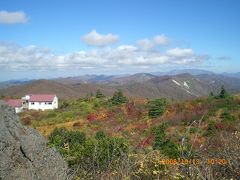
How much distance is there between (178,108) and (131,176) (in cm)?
3216

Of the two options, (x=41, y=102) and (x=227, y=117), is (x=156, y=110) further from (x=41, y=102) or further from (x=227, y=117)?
(x=41, y=102)

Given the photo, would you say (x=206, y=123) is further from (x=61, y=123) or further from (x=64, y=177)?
(x=64, y=177)

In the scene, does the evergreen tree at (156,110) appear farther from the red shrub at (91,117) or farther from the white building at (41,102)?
the white building at (41,102)

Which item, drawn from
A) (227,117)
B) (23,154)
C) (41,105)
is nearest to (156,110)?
(227,117)

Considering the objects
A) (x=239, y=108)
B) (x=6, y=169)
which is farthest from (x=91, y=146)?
(x=239, y=108)

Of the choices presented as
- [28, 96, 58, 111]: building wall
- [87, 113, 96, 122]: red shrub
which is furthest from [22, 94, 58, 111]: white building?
[87, 113, 96, 122]: red shrub

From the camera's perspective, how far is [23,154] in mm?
5691

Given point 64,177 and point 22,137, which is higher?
point 22,137

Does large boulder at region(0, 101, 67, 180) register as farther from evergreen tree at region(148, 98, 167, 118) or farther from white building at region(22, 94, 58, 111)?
white building at region(22, 94, 58, 111)

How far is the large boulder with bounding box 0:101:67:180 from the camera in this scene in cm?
530

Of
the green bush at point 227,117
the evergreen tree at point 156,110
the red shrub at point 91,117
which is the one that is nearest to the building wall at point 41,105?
the red shrub at point 91,117

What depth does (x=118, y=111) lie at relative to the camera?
3831 centimetres

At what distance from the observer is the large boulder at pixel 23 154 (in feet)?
17.4

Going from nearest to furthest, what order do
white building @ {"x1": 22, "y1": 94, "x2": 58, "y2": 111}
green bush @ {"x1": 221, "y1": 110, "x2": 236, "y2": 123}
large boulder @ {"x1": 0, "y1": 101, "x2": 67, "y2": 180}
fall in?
1. large boulder @ {"x1": 0, "y1": 101, "x2": 67, "y2": 180}
2. green bush @ {"x1": 221, "y1": 110, "x2": 236, "y2": 123}
3. white building @ {"x1": 22, "y1": 94, "x2": 58, "y2": 111}
